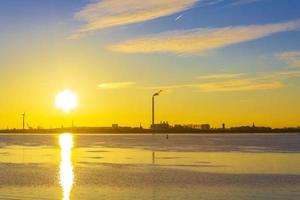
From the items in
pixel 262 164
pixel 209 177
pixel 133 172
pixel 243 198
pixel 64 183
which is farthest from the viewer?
pixel 262 164

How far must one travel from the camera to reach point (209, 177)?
1262 inches

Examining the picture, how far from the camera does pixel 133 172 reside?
3606cm

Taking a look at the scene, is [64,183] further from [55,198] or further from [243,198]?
[243,198]

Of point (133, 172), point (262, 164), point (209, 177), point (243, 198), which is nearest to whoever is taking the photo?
point (243, 198)

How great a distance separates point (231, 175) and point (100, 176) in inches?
311

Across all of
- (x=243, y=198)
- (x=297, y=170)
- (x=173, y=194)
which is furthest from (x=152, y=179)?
(x=297, y=170)

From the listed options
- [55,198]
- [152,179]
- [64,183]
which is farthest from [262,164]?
[55,198]

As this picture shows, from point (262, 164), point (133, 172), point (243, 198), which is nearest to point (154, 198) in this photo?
point (243, 198)

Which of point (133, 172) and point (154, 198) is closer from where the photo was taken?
point (154, 198)

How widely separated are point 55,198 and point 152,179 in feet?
29.3

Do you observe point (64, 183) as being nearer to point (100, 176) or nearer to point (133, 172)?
point (100, 176)

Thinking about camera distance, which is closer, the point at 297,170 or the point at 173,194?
the point at 173,194

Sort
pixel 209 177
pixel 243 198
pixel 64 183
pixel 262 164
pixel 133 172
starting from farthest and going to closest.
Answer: pixel 262 164 → pixel 133 172 → pixel 209 177 → pixel 64 183 → pixel 243 198

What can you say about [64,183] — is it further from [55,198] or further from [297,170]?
[297,170]
